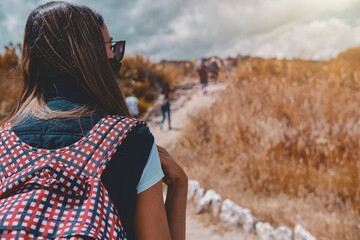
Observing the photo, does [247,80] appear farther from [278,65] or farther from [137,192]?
[137,192]

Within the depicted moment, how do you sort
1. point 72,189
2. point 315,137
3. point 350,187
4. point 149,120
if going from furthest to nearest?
point 149,120
point 315,137
point 350,187
point 72,189

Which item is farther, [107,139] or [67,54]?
[67,54]

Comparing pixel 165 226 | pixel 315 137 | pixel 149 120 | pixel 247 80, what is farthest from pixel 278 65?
pixel 165 226

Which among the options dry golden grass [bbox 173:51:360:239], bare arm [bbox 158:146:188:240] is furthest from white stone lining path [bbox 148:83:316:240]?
bare arm [bbox 158:146:188:240]

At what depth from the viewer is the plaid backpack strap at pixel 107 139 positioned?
38.9 inches

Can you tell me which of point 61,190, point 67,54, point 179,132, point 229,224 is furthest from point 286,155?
point 61,190

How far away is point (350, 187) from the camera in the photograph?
4.13m

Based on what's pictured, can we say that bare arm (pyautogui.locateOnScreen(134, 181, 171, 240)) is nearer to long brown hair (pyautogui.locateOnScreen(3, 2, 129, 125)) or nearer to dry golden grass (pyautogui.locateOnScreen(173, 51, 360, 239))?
long brown hair (pyautogui.locateOnScreen(3, 2, 129, 125))

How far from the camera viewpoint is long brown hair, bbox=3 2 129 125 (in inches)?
45.9

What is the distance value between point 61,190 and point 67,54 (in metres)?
0.50

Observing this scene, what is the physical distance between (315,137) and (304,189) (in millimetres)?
1339

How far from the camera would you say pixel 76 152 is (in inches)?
39.1

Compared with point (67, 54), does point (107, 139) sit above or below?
below

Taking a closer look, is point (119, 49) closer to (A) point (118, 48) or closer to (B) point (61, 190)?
(A) point (118, 48)
